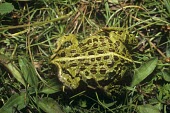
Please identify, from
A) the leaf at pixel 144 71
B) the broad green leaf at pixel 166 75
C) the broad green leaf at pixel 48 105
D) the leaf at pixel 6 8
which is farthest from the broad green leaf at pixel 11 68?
the broad green leaf at pixel 166 75

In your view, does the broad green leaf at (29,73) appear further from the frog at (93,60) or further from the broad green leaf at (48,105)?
the frog at (93,60)

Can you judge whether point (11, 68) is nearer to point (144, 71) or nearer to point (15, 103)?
point (15, 103)

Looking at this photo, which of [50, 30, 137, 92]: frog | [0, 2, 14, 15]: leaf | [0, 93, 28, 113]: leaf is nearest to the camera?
[50, 30, 137, 92]: frog

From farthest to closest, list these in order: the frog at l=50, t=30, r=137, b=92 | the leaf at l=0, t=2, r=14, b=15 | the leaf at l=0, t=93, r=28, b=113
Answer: the leaf at l=0, t=2, r=14, b=15 → the leaf at l=0, t=93, r=28, b=113 → the frog at l=50, t=30, r=137, b=92

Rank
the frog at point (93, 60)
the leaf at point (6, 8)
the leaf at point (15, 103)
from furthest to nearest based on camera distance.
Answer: the leaf at point (6, 8)
the leaf at point (15, 103)
the frog at point (93, 60)

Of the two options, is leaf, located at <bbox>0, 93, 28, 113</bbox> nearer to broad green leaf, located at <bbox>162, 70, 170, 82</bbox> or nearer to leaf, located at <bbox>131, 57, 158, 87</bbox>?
leaf, located at <bbox>131, 57, 158, 87</bbox>

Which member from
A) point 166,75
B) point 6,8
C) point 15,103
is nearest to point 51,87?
point 15,103

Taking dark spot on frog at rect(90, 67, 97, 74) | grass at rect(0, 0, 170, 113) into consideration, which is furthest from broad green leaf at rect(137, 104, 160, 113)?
dark spot on frog at rect(90, 67, 97, 74)

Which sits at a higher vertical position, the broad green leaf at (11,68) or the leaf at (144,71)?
the broad green leaf at (11,68)
